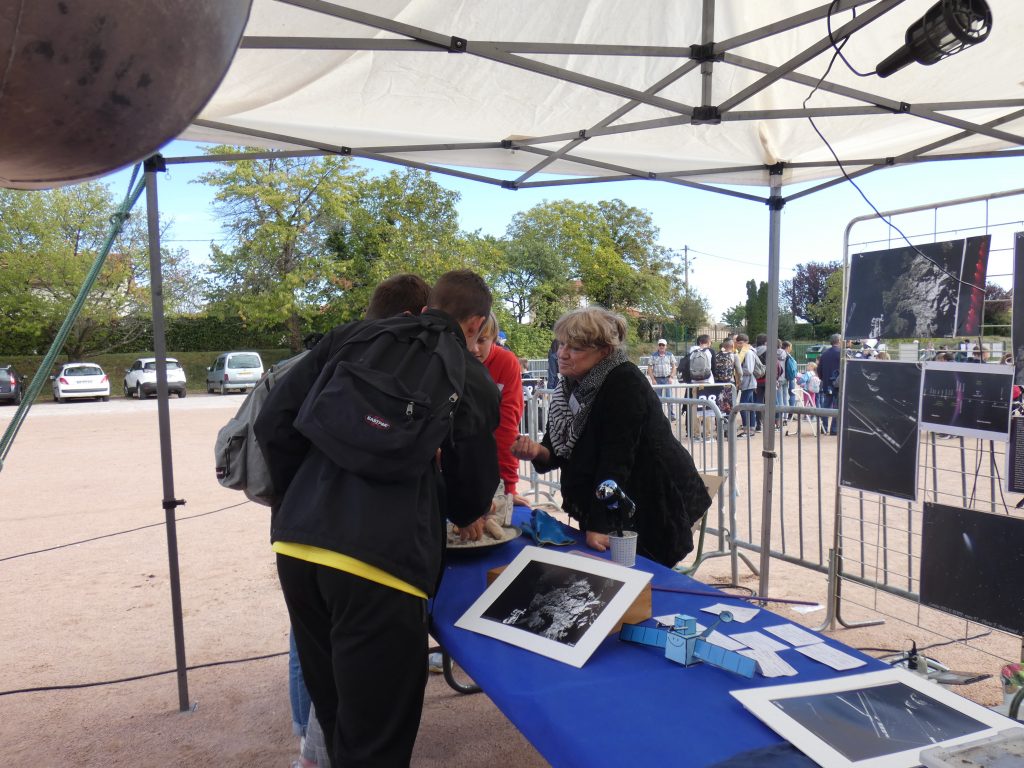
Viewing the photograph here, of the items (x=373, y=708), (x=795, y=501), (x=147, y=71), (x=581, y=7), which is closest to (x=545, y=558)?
(x=373, y=708)

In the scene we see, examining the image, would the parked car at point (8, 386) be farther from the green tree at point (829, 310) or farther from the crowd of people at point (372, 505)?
the green tree at point (829, 310)

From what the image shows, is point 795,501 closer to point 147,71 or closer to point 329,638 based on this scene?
point 329,638

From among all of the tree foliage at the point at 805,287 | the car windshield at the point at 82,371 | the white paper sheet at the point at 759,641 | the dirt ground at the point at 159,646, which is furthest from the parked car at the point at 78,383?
the tree foliage at the point at 805,287

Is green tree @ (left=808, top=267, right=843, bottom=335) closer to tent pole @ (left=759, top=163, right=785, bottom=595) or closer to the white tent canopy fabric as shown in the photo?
tent pole @ (left=759, top=163, right=785, bottom=595)

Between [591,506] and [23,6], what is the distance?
228 cm

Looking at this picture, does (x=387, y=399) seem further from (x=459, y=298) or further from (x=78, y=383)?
(x=78, y=383)

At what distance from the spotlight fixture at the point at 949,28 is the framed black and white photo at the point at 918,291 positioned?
2.61 feet

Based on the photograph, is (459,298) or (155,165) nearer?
(459,298)

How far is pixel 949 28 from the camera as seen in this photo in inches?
84.5

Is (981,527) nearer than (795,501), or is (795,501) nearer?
(981,527)

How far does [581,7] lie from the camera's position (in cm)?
269

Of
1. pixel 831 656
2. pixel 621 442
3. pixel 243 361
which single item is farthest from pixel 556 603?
pixel 243 361

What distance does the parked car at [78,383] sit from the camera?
2188 centimetres

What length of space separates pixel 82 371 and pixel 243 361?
515 cm
